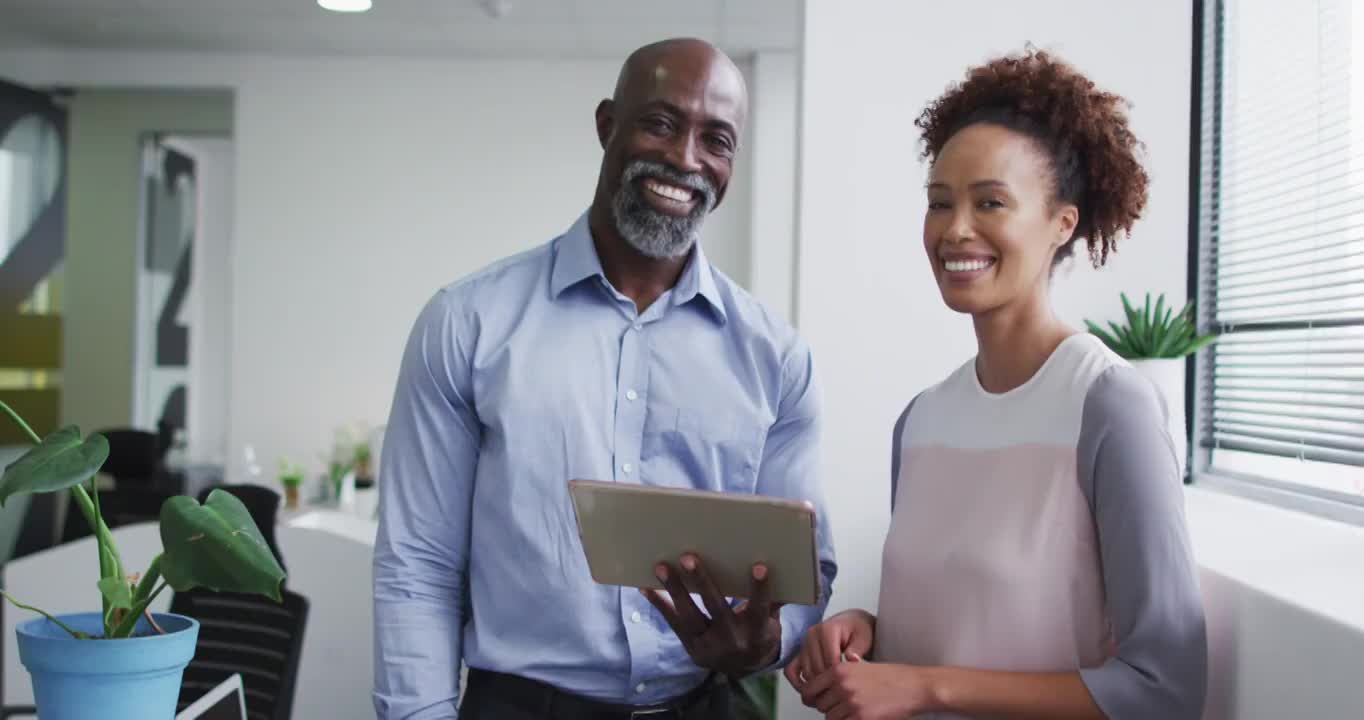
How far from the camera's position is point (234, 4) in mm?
5695

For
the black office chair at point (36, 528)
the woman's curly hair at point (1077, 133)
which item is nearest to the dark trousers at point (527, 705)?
the woman's curly hair at point (1077, 133)

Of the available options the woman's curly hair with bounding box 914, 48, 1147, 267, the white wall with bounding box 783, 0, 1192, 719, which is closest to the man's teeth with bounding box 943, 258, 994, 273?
the woman's curly hair with bounding box 914, 48, 1147, 267

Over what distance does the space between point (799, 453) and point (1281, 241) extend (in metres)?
1.12

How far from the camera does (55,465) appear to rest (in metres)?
1.06

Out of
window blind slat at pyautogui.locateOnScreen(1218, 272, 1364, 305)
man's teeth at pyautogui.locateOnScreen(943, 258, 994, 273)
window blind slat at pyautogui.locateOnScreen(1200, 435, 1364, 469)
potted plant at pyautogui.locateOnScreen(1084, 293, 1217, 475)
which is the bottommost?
window blind slat at pyautogui.locateOnScreen(1200, 435, 1364, 469)

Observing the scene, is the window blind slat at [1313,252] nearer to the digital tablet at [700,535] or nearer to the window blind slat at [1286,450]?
the window blind slat at [1286,450]

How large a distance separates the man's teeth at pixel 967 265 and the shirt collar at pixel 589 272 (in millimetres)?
429

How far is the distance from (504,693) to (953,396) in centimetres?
74

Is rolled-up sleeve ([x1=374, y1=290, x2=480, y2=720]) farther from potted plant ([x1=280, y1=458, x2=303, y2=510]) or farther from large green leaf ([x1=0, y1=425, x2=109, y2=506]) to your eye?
potted plant ([x1=280, y1=458, x2=303, y2=510])

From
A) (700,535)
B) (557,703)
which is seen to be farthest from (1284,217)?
(557,703)

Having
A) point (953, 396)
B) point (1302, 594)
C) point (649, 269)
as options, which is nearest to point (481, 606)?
point (649, 269)

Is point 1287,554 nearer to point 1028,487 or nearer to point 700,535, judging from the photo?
point 1028,487

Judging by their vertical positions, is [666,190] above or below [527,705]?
above

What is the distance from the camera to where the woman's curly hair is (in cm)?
143
